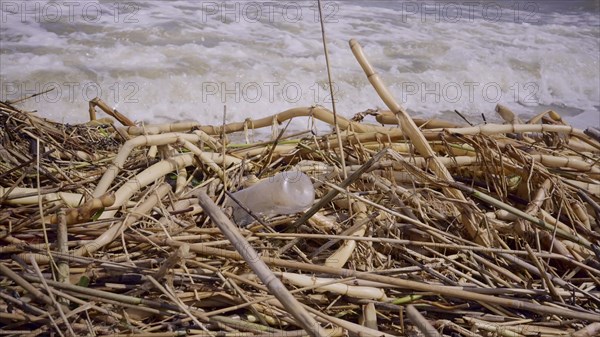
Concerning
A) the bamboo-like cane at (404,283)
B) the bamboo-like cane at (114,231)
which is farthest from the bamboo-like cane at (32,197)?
the bamboo-like cane at (404,283)

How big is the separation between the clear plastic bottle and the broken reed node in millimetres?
30

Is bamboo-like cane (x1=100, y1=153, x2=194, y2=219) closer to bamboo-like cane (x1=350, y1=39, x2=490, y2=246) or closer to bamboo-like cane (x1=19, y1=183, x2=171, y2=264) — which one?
bamboo-like cane (x1=19, y1=183, x2=171, y2=264)

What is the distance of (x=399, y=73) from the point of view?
8109mm

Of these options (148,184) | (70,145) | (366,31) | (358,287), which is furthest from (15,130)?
(366,31)

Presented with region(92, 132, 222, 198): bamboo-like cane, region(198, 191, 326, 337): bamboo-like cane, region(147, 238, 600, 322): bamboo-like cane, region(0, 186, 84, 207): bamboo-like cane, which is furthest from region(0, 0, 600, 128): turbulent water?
region(198, 191, 326, 337): bamboo-like cane

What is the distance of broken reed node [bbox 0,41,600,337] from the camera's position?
55.7 inches

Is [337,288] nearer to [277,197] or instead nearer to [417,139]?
[277,197]

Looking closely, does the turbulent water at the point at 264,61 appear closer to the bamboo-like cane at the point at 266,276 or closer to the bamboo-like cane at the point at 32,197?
the bamboo-like cane at the point at 32,197

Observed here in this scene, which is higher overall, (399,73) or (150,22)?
(150,22)

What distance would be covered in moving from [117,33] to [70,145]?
234 inches

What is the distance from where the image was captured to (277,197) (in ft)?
5.87

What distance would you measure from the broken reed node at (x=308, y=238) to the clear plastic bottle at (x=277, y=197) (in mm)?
30

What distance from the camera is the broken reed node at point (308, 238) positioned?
4.65ft

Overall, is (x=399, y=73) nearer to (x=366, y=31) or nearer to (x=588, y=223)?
(x=366, y=31)
